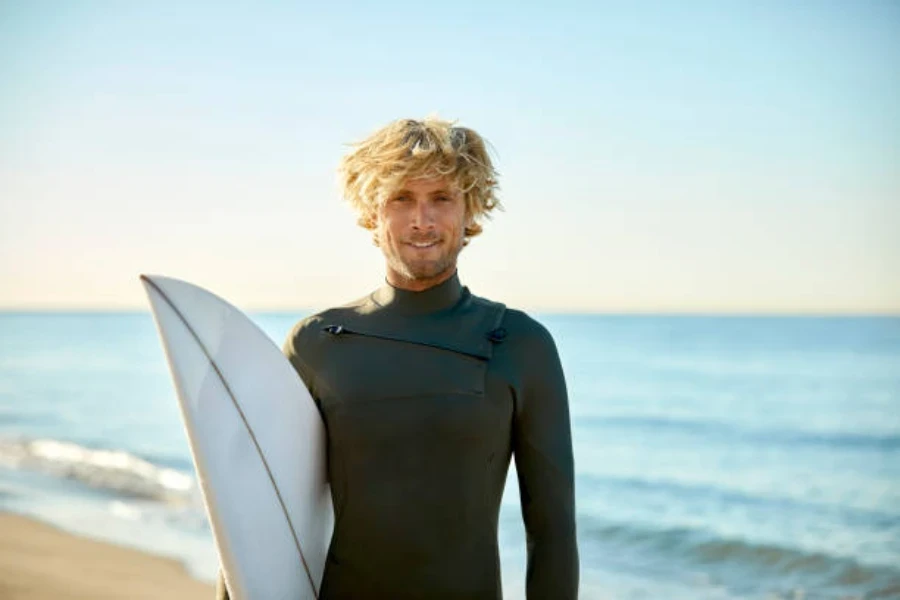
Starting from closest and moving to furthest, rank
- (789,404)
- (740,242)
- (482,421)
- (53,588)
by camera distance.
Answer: (482,421), (53,588), (789,404), (740,242)

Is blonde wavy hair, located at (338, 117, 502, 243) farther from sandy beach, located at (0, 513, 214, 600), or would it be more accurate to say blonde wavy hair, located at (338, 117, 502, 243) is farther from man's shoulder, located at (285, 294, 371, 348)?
sandy beach, located at (0, 513, 214, 600)

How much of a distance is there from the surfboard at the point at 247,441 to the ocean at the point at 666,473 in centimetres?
396

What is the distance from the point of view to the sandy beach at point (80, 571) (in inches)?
226

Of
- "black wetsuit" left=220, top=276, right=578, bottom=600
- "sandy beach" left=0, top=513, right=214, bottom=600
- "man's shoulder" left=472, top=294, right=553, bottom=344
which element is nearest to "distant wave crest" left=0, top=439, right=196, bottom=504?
"sandy beach" left=0, top=513, right=214, bottom=600

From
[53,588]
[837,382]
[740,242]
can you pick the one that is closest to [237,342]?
[53,588]

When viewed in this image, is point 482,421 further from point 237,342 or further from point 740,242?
point 740,242

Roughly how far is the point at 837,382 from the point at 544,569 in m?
20.8

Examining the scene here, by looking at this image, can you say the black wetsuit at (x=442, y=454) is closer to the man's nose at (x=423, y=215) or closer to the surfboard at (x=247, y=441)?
the surfboard at (x=247, y=441)

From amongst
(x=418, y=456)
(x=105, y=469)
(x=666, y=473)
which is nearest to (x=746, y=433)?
(x=666, y=473)

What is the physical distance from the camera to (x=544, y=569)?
2.04 meters

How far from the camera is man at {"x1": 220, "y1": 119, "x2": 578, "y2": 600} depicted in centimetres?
201

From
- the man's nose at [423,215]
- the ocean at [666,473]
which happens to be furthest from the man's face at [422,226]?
the ocean at [666,473]

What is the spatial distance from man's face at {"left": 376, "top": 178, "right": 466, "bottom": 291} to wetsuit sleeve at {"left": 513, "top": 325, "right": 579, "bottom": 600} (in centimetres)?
25

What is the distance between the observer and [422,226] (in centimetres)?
204
